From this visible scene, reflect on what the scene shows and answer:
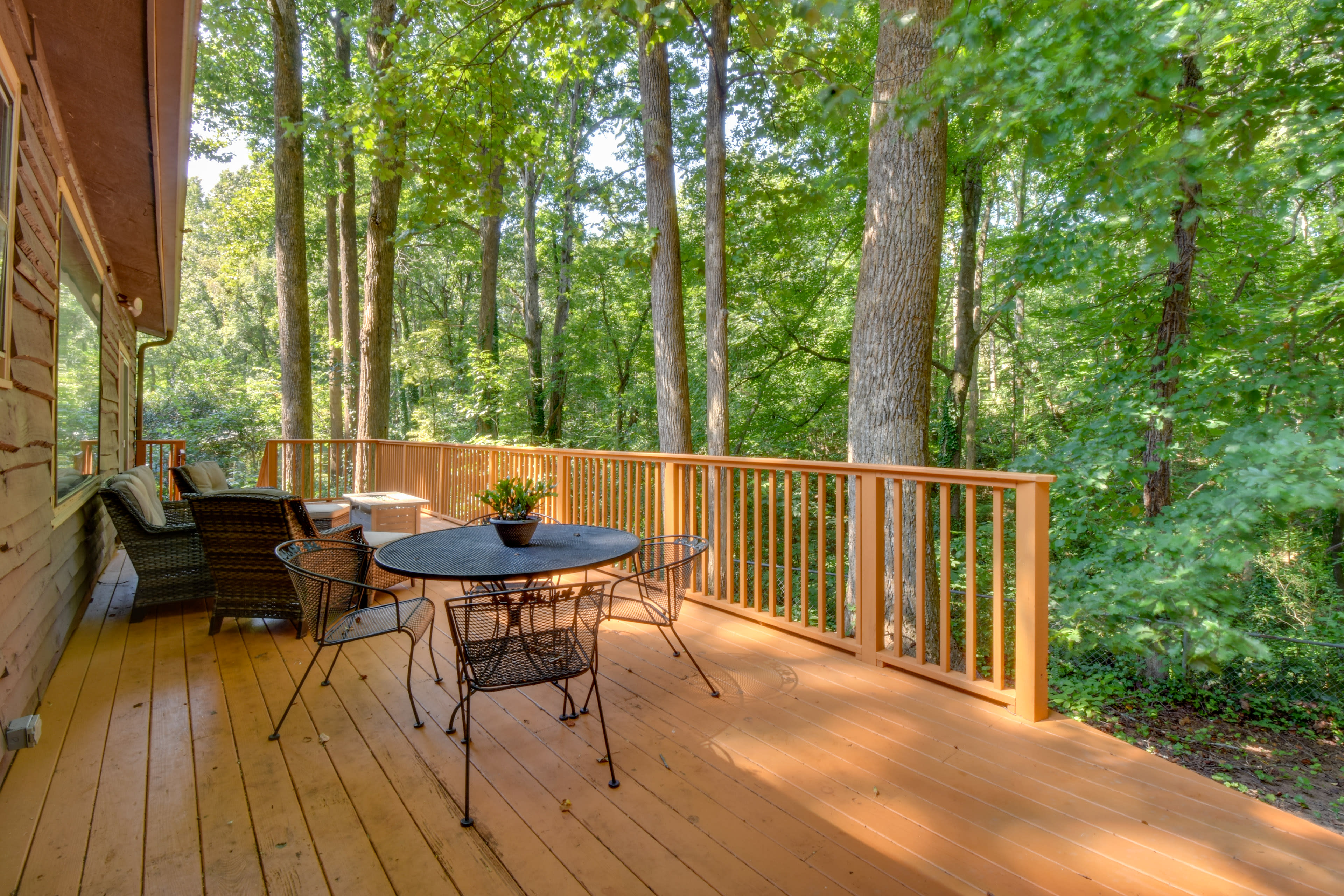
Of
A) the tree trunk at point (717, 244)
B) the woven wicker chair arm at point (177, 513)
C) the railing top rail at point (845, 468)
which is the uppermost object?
the tree trunk at point (717, 244)

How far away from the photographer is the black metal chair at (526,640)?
1945 mm

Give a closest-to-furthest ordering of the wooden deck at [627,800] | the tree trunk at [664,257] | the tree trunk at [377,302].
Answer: the wooden deck at [627,800]
the tree trunk at [664,257]
the tree trunk at [377,302]

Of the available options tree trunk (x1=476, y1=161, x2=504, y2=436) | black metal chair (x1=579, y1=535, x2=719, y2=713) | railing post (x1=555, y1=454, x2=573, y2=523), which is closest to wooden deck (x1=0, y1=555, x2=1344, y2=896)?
black metal chair (x1=579, y1=535, x2=719, y2=713)

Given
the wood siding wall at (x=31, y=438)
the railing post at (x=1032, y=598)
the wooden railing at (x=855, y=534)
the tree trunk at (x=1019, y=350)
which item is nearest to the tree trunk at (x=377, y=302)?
the wooden railing at (x=855, y=534)

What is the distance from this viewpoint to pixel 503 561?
246 centimetres

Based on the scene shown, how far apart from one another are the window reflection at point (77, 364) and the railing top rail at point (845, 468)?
2.91 m

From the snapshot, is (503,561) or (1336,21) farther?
(1336,21)

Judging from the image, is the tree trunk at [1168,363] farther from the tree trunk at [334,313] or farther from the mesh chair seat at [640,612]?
the tree trunk at [334,313]

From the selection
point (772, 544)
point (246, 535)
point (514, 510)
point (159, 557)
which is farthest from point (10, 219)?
point (772, 544)

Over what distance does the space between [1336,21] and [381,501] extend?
717 cm

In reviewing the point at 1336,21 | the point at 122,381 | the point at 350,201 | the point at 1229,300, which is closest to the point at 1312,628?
the point at 1229,300

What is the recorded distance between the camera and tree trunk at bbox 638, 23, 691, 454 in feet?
22.2

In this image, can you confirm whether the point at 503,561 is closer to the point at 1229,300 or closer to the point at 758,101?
the point at 1229,300

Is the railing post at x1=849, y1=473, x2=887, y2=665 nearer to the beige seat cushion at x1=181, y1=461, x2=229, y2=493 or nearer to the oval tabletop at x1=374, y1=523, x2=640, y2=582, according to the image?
the oval tabletop at x1=374, y1=523, x2=640, y2=582
